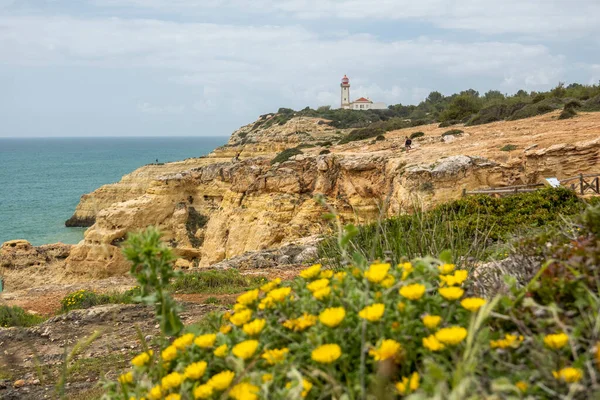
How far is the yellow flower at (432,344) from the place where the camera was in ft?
5.82

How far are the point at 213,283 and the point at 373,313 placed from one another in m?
10.5

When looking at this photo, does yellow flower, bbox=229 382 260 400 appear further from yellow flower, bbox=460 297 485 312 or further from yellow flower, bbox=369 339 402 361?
yellow flower, bbox=460 297 485 312

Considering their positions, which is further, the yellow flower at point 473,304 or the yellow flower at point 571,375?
the yellow flower at point 473,304

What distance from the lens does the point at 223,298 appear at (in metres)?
10.3

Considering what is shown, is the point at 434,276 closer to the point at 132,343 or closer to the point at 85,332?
the point at 132,343

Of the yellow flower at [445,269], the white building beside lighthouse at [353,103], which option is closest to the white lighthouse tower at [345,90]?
the white building beside lighthouse at [353,103]

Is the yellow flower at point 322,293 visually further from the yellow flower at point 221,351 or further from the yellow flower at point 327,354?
the yellow flower at point 221,351

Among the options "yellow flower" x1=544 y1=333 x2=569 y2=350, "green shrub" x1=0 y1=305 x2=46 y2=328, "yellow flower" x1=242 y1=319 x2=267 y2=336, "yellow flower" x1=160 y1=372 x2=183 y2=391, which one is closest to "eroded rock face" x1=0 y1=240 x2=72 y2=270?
"green shrub" x1=0 y1=305 x2=46 y2=328

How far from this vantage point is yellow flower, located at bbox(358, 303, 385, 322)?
185 cm

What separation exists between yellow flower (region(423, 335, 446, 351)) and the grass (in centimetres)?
961

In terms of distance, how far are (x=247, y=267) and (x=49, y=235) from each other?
118ft

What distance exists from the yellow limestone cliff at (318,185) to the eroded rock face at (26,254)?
5.96 feet

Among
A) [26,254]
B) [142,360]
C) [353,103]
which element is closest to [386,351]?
[142,360]

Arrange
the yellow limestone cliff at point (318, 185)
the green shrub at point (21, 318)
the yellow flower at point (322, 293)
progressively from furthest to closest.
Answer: the yellow limestone cliff at point (318, 185) → the green shrub at point (21, 318) → the yellow flower at point (322, 293)
